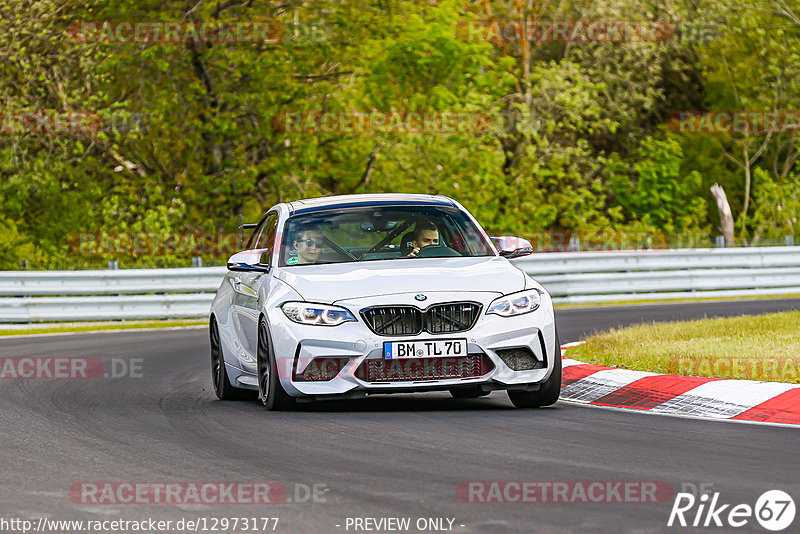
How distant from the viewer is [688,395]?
10.1 m

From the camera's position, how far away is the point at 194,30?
1238 inches

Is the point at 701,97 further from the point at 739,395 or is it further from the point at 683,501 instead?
the point at 683,501

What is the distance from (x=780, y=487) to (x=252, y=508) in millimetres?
2389

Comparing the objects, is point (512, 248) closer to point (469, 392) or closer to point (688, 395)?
point (469, 392)

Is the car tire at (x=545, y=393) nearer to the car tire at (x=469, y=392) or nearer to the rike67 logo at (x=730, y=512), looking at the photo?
the car tire at (x=469, y=392)

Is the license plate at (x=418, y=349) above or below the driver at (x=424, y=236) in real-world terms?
below

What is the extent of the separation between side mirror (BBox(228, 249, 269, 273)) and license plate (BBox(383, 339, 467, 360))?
1.66 metres

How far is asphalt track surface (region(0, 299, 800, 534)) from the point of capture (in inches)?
241

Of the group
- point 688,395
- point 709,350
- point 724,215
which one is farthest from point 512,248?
point 724,215

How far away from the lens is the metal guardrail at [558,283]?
23125 millimetres

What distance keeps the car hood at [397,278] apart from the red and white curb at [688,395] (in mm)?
1270

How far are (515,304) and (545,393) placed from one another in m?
0.71
